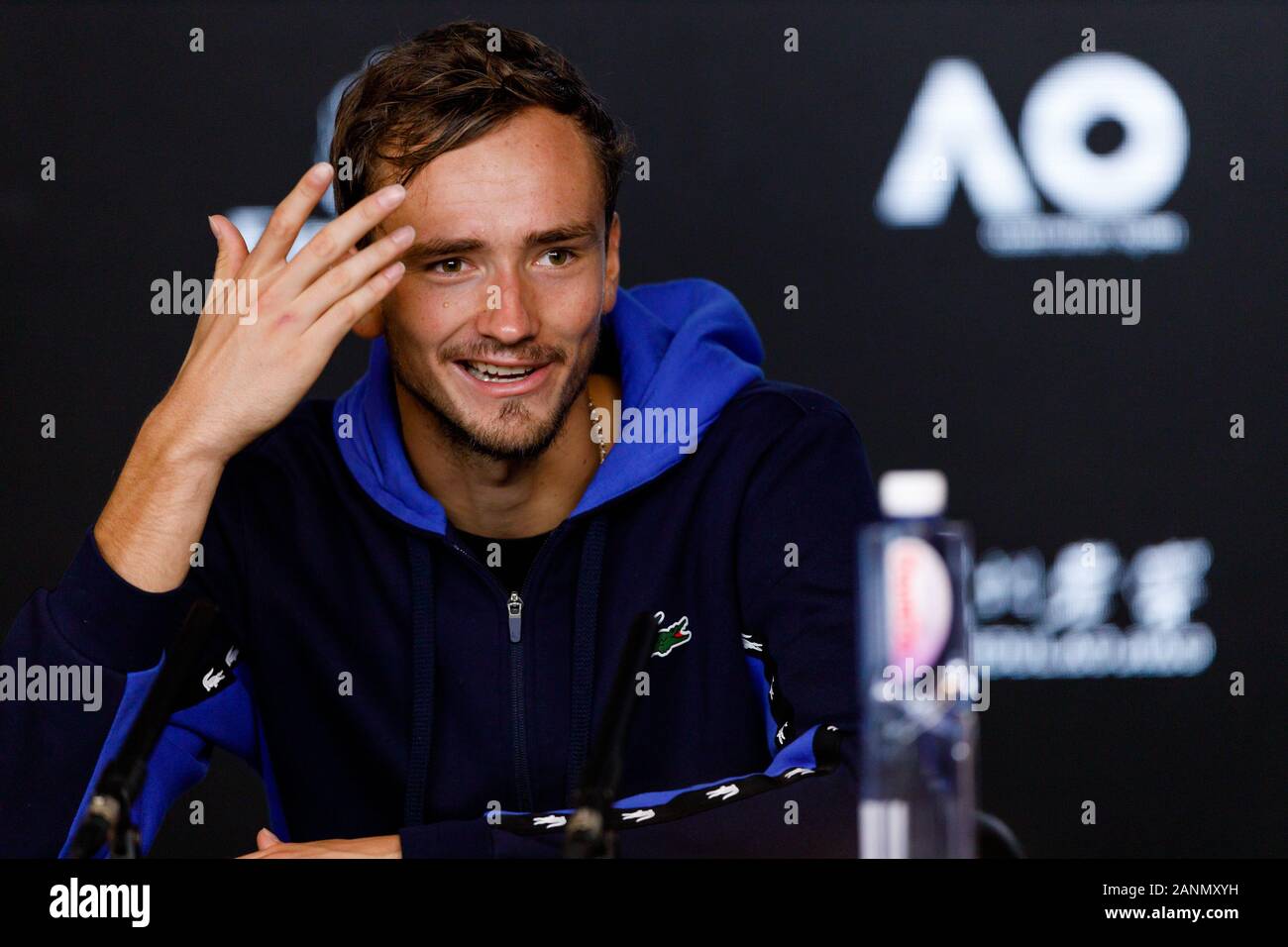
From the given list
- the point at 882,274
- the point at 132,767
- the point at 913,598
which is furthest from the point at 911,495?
the point at 882,274

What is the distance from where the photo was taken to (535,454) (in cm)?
158

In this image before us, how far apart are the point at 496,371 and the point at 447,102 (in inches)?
11.1

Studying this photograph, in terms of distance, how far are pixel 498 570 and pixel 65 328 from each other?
1210 mm

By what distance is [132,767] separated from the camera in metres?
0.90

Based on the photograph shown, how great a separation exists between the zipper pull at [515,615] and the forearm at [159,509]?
331 millimetres

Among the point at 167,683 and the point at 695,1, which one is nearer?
the point at 167,683

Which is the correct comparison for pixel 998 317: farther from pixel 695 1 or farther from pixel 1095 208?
pixel 695 1

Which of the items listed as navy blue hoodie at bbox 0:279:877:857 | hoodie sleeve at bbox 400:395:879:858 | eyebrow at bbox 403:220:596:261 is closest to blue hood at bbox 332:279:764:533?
navy blue hoodie at bbox 0:279:877:857

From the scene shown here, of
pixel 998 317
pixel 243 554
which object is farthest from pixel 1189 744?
pixel 243 554

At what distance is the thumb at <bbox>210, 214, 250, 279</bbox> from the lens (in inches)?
56.1

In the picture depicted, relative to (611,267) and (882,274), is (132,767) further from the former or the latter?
(882,274)

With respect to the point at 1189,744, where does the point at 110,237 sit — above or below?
above

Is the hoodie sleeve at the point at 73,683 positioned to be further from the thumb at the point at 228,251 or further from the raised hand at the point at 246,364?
the thumb at the point at 228,251

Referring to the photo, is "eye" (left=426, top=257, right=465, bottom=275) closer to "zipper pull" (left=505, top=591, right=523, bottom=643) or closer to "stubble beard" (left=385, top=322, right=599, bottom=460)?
"stubble beard" (left=385, top=322, right=599, bottom=460)
